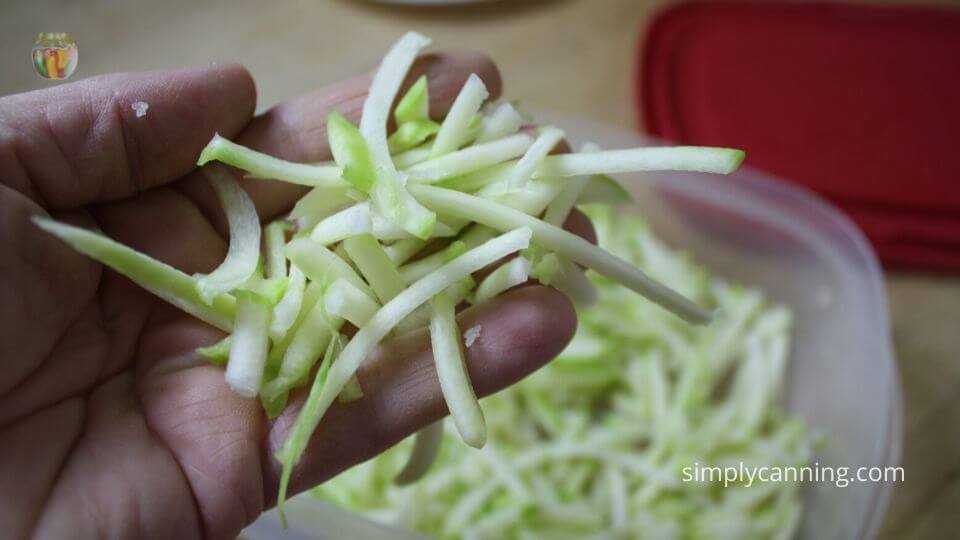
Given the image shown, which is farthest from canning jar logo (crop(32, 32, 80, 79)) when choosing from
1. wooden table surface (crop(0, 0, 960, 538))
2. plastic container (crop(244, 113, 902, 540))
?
plastic container (crop(244, 113, 902, 540))

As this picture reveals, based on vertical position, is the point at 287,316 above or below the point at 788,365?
above

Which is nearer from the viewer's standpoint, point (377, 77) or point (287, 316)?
point (287, 316)

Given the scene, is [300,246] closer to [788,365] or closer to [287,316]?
[287,316]

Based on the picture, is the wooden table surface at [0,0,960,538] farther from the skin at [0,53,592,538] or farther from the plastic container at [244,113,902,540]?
the skin at [0,53,592,538]

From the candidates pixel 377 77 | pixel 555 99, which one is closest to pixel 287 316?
pixel 377 77

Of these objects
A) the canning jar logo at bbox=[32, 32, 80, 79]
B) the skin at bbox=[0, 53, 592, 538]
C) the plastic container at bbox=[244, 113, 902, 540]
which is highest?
the canning jar logo at bbox=[32, 32, 80, 79]

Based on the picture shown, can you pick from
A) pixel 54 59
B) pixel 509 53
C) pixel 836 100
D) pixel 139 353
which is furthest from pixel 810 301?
pixel 54 59
